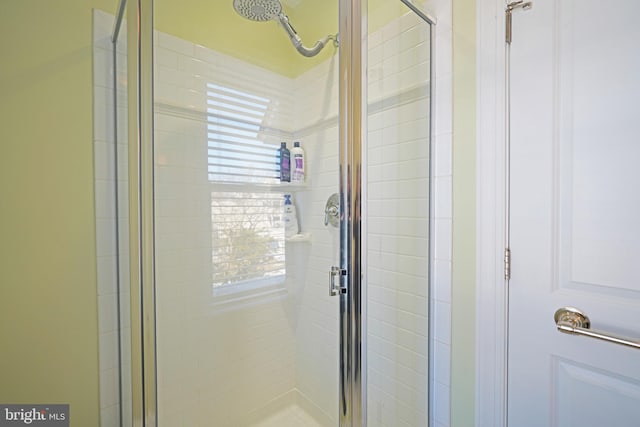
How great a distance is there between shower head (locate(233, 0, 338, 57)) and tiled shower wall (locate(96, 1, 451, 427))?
116 mm

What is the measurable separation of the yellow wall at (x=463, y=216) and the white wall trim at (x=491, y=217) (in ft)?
0.09

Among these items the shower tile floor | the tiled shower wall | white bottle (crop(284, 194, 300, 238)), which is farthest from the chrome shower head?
the shower tile floor

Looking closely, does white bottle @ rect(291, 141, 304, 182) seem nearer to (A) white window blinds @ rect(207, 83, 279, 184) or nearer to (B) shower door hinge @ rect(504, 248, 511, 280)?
(A) white window blinds @ rect(207, 83, 279, 184)

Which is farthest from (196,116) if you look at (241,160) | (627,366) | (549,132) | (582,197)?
(627,366)

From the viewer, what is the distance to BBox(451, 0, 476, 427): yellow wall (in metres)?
1.04

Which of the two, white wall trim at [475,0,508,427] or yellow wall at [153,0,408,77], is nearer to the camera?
white wall trim at [475,0,508,427]

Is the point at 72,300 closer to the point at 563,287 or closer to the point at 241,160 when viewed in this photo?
the point at 241,160

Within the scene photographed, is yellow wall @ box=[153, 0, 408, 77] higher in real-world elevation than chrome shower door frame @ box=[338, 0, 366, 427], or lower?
higher

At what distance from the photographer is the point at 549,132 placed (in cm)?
89

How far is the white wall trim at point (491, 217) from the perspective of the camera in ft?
3.19

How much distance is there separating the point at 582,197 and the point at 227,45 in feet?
5.09

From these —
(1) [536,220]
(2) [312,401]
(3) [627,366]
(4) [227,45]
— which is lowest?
(2) [312,401]

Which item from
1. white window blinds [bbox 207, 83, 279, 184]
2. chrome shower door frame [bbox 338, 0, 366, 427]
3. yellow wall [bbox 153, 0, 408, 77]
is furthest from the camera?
white window blinds [bbox 207, 83, 279, 184]

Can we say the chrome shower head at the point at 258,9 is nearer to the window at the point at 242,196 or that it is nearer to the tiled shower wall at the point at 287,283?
the tiled shower wall at the point at 287,283
